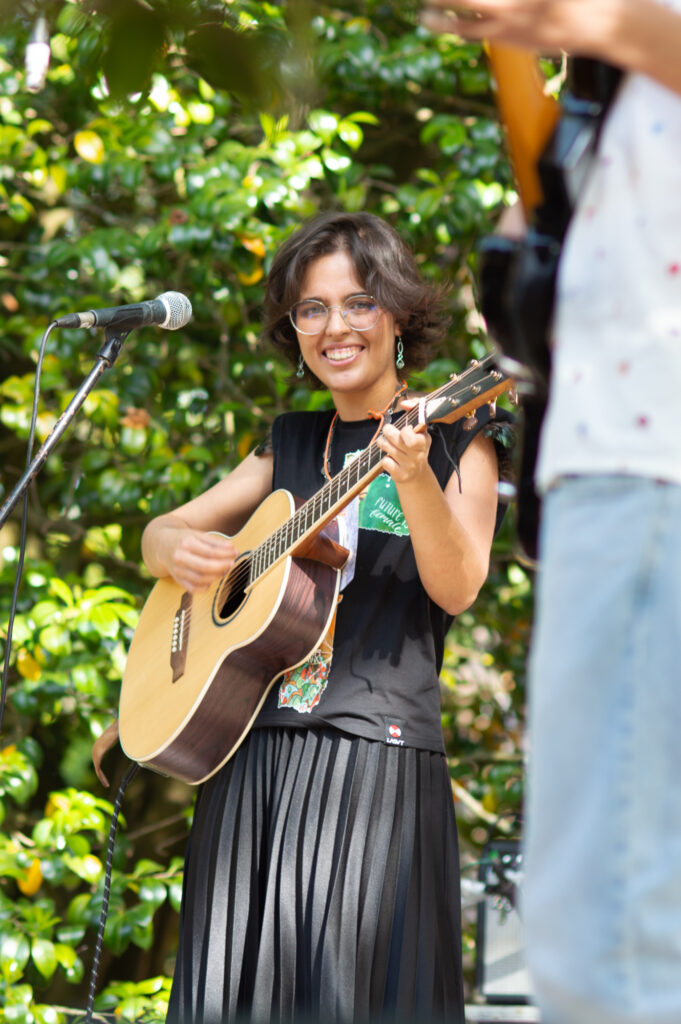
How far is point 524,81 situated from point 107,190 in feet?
9.49

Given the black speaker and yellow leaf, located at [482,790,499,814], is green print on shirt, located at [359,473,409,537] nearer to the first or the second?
the black speaker

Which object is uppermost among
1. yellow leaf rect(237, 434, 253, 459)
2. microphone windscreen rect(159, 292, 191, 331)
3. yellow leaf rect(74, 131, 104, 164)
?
yellow leaf rect(74, 131, 104, 164)

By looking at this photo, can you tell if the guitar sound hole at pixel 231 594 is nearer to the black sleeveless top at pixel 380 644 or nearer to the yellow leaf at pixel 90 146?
the black sleeveless top at pixel 380 644

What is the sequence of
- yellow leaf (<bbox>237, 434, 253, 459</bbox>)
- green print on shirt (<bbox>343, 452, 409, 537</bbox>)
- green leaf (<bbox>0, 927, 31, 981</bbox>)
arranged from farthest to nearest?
yellow leaf (<bbox>237, 434, 253, 459</bbox>)
green leaf (<bbox>0, 927, 31, 981</bbox>)
green print on shirt (<bbox>343, 452, 409, 537</bbox>)

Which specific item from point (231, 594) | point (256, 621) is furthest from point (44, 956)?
point (256, 621)


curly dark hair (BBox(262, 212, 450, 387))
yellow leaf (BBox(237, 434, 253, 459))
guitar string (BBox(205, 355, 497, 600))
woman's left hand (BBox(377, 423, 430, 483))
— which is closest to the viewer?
woman's left hand (BBox(377, 423, 430, 483))

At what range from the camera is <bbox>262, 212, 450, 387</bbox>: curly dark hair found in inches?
88.3

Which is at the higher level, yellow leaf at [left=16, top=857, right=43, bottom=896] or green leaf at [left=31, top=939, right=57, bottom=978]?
yellow leaf at [left=16, top=857, right=43, bottom=896]

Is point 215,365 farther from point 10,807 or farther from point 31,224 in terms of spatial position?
point 10,807

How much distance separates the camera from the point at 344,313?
2.24 meters

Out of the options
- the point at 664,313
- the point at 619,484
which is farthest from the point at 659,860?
the point at 664,313

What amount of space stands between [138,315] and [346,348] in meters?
0.40

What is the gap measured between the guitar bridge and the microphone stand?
455 mm

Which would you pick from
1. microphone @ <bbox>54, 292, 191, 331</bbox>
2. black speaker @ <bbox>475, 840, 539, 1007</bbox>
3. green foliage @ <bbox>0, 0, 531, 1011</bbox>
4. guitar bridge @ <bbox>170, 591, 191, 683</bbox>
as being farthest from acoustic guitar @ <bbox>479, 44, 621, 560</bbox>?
black speaker @ <bbox>475, 840, 539, 1007</bbox>
